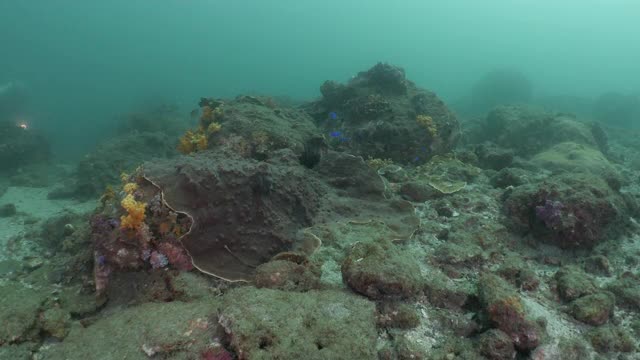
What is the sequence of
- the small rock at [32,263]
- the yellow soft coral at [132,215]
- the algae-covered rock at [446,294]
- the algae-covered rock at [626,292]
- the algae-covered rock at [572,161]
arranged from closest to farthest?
the yellow soft coral at [132,215], the algae-covered rock at [446,294], the algae-covered rock at [626,292], the small rock at [32,263], the algae-covered rock at [572,161]

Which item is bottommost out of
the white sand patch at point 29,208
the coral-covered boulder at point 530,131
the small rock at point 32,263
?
the white sand patch at point 29,208

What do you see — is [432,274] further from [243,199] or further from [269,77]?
[269,77]

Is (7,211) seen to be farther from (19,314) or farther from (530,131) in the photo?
(530,131)

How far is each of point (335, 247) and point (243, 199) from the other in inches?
66.3

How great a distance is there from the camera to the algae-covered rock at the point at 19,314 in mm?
4578

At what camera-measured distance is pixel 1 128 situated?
21094mm

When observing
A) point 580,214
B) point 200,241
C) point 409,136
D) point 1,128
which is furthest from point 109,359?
point 1,128

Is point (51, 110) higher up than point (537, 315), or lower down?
lower down

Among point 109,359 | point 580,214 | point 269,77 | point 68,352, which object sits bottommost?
point 269,77

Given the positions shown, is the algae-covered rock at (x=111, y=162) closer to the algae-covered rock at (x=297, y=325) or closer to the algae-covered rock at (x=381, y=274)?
the algae-covered rock at (x=297, y=325)

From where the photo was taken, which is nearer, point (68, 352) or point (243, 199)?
point (68, 352)

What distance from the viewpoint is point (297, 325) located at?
413 cm

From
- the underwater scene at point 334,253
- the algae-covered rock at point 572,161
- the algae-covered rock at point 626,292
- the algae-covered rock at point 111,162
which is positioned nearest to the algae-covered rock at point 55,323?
the underwater scene at point 334,253

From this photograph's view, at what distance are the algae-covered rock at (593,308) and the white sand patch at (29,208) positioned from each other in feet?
36.5
